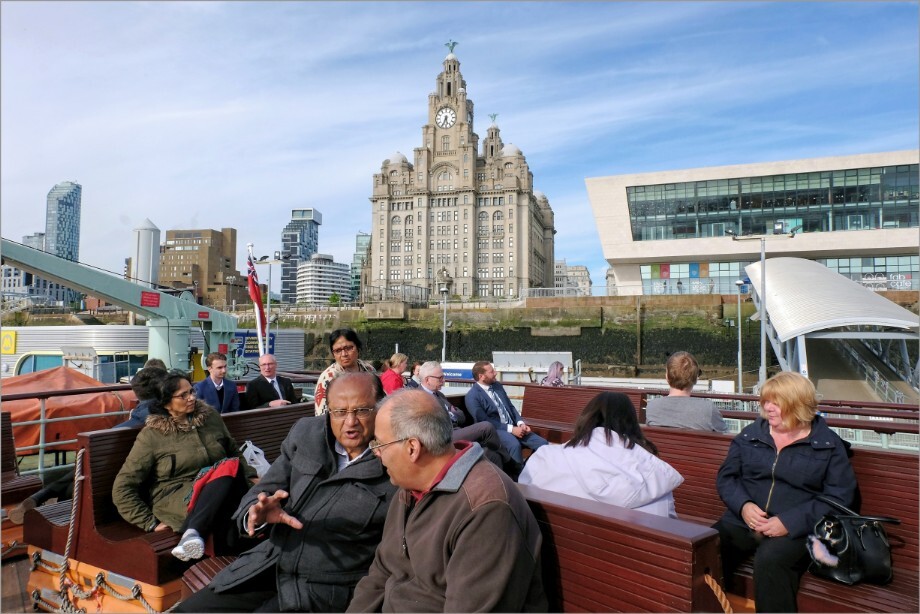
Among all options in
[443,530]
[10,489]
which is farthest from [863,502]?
[10,489]

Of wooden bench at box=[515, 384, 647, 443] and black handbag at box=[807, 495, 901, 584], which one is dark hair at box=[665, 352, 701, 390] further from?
wooden bench at box=[515, 384, 647, 443]

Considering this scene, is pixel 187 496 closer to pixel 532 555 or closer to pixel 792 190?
pixel 532 555

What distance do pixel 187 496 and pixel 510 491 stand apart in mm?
2412

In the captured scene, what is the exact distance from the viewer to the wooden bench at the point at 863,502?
2429 mm

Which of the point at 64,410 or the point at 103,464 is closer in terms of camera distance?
the point at 103,464

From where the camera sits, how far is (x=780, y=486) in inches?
112

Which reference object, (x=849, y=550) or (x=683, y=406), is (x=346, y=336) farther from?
(x=849, y=550)

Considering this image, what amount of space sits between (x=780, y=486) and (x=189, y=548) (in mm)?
3155

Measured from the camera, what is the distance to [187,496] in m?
3.39

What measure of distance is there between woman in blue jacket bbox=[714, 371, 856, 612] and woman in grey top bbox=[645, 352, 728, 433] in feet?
4.04

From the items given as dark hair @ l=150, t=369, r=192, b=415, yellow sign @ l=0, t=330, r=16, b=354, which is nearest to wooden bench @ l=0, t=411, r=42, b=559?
dark hair @ l=150, t=369, r=192, b=415

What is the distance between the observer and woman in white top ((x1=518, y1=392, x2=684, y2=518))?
8.33 feet

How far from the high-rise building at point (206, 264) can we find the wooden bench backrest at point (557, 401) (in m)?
76.8

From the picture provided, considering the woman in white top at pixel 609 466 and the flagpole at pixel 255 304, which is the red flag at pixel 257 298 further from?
the woman in white top at pixel 609 466
